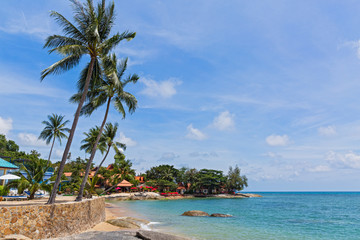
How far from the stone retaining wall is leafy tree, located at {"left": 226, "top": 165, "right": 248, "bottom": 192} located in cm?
7689

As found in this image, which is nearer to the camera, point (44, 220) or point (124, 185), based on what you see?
point (44, 220)

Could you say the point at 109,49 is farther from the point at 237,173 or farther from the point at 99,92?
the point at 237,173

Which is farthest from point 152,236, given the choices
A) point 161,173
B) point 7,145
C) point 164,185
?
point 7,145

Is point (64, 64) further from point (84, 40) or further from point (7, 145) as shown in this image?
point (7, 145)

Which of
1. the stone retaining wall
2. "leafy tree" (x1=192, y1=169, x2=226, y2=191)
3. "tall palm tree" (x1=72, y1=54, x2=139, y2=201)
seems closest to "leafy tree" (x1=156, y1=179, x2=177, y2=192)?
"leafy tree" (x1=192, y1=169, x2=226, y2=191)

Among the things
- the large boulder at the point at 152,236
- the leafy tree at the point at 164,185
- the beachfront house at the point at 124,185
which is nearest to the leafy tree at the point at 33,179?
the large boulder at the point at 152,236

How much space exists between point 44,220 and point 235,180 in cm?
8070

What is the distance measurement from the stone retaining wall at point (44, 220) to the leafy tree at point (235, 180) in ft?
252

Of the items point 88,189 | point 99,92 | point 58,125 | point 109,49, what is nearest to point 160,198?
point 58,125

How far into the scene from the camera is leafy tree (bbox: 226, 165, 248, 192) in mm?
84500

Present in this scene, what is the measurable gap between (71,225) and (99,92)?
35.9 feet

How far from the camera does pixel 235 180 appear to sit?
8475cm

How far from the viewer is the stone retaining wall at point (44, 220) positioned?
9.70 metres

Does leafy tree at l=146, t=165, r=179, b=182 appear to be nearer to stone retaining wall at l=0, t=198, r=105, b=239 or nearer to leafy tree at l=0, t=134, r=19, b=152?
leafy tree at l=0, t=134, r=19, b=152
